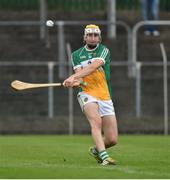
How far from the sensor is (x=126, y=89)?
3056 cm

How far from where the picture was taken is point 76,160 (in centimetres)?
1738

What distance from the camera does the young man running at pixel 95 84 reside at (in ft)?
54.4

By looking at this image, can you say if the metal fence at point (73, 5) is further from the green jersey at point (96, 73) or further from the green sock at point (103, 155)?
the green sock at point (103, 155)

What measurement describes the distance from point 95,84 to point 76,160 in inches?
55.1

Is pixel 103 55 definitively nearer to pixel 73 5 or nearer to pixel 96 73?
pixel 96 73

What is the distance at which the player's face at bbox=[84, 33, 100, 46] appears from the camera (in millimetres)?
16609

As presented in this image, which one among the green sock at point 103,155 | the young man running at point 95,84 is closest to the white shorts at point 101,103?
the young man running at point 95,84

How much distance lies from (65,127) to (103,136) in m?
12.0

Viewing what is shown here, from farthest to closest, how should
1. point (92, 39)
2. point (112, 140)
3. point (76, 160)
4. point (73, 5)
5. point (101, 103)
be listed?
point (73, 5), point (76, 160), point (112, 140), point (101, 103), point (92, 39)

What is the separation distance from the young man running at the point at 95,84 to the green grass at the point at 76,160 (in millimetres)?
562

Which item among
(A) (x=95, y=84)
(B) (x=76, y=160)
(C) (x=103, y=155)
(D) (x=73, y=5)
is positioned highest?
(D) (x=73, y=5)

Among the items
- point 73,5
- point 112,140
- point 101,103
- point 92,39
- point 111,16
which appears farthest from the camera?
point 73,5

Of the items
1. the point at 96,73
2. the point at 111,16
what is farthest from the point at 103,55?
the point at 111,16

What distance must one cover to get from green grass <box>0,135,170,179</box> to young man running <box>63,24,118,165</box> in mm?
562
